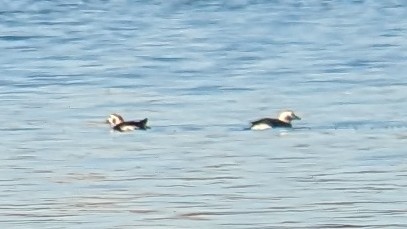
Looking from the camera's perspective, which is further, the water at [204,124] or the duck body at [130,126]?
the duck body at [130,126]

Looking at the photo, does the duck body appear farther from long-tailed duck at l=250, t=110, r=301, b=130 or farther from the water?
long-tailed duck at l=250, t=110, r=301, b=130

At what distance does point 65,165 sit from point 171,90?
6.12 meters

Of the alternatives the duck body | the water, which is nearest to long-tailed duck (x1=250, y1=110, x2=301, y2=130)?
the water

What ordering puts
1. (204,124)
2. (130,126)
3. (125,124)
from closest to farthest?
(125,124)
(130,126)
(204,124)

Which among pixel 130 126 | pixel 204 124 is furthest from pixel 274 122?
pixel 130 126

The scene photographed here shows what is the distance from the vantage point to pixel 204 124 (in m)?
18.5

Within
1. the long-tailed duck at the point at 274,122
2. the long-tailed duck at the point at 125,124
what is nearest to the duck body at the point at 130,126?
the long-tailed duck at the point at 125,124

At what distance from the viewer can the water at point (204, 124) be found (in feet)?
44.9

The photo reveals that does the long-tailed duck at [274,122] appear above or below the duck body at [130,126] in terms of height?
below

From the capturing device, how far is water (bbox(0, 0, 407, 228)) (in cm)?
1367

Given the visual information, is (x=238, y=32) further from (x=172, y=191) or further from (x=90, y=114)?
(x=172, y=191)

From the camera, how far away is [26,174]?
15391mm

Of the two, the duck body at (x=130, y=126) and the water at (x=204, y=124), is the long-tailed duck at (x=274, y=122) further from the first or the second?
the duck body at (x=130, y=126)

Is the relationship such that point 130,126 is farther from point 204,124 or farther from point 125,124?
point 204,124
